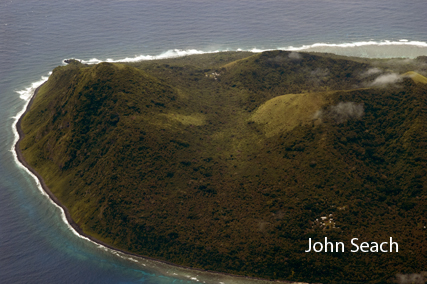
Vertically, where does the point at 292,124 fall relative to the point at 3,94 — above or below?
below

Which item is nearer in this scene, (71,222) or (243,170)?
(71,222)

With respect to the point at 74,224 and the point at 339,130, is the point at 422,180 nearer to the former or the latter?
the point at 339,130

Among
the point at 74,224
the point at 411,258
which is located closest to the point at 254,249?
the point at 411,258

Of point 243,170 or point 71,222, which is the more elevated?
point 243,170

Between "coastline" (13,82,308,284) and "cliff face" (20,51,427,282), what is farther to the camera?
"coastline" (13,82,308,284)

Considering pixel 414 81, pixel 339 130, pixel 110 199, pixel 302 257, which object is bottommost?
pixel 302 257

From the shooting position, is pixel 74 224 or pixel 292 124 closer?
pixel 74 224

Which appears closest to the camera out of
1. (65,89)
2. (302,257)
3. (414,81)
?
(302,257)

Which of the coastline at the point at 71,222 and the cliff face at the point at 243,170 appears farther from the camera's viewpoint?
the coastline at the point at 71,222
